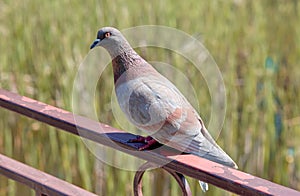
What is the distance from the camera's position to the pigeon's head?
3.76ft

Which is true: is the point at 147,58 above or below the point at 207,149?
below

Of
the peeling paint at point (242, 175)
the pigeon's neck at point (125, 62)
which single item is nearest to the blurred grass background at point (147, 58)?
the pigeon's neck at point (125, 62)

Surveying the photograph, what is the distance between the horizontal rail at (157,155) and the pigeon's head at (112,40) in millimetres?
166

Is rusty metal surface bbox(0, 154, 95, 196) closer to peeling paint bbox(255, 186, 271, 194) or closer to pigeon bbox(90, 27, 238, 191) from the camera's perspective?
pigeon bbox(90, 27, 238, 191)

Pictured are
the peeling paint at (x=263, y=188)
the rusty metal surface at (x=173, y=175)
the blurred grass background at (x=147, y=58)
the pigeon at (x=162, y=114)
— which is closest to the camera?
the peeling paint at (x=263, y=188)

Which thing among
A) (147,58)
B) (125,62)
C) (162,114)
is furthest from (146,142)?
(147,58)

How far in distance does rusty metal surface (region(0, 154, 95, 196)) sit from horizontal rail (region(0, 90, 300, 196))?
93mm

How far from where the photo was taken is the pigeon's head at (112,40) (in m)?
1.15

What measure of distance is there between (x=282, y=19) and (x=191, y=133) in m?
2.30

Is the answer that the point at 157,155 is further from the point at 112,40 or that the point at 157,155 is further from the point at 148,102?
the point at 112,40

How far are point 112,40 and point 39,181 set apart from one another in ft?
1.03

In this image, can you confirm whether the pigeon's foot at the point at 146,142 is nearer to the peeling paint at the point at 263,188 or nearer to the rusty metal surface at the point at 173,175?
the rusty metal surface at the point at 173,175

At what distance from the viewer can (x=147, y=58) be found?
2410mm

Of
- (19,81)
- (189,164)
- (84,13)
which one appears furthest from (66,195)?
(84,13)
